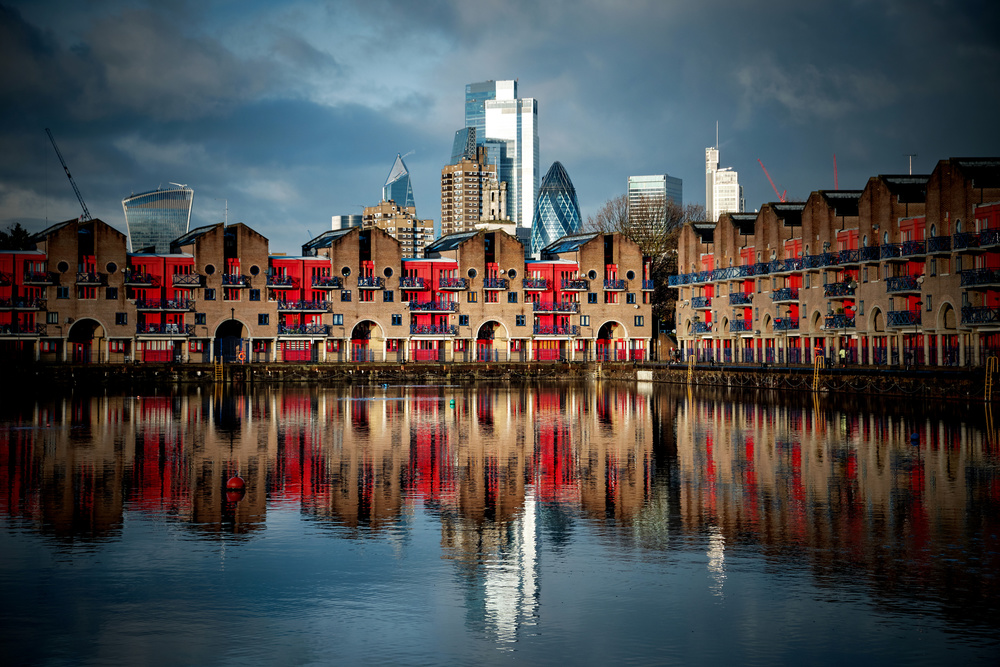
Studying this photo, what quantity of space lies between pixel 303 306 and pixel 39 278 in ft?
86.0

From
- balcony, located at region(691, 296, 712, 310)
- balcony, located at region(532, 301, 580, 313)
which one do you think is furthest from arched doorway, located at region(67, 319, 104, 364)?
balcony, located at region(691, 296, 712, 310)

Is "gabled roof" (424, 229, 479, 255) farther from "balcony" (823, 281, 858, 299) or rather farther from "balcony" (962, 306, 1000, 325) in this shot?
"balcony" (962, 306, 1000, 325)

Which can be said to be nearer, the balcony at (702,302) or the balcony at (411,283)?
the balcony at (702,302)

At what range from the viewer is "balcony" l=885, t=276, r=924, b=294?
7485 centimetres

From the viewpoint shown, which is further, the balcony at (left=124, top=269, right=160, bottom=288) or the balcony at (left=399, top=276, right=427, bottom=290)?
the balcony at (left=399, top=276, right=427, bottom=290)

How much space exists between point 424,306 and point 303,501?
284 feet

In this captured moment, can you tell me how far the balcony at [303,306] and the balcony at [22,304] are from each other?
23.5m

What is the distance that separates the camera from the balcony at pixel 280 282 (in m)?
110

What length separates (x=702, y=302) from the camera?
112m

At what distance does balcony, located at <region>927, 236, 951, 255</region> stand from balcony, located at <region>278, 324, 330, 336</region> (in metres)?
63.4

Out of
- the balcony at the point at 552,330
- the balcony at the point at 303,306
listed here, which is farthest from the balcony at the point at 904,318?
the balcony at the point at 303,306

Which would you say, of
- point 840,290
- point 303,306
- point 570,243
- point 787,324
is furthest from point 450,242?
point 840,290

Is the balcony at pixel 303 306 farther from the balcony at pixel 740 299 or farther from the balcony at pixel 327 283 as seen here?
the balcony at pixel 740 299

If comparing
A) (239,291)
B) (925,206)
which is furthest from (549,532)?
(239,291)
